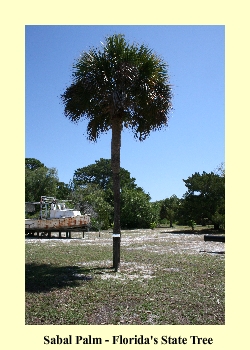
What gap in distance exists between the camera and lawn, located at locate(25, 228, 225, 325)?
562 cm

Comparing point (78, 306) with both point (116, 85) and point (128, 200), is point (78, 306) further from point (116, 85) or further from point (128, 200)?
point (128, 200)

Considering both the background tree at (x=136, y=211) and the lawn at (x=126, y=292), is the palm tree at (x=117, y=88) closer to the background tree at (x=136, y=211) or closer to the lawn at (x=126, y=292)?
the lawn at (x=126, y=292)

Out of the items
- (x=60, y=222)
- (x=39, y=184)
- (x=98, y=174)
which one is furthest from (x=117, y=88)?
(x=98, y=174)

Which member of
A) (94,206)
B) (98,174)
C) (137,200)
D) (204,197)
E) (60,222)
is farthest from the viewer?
(98,174)

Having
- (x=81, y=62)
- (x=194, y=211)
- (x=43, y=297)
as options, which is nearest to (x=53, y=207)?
(x=194, y=211)

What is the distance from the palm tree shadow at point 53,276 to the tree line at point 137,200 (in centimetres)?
1395

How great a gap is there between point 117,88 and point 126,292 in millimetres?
5402

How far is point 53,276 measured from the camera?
29.0ft

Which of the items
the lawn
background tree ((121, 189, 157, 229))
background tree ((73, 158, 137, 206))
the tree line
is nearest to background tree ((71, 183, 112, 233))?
the tree line

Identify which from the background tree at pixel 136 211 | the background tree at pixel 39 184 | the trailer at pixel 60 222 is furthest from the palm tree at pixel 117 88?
the background tree at pixel 39 184

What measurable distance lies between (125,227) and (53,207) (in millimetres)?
13335

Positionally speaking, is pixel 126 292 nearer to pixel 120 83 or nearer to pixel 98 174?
pixel 120 83

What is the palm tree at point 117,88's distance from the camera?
9.26 metres

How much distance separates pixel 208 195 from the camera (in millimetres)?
28531
